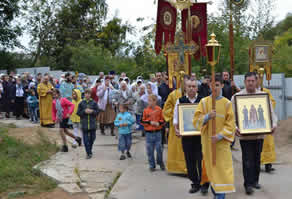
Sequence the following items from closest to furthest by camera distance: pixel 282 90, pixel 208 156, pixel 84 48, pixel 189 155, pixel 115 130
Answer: pixel 208 156 < pixel 189 155 < pixel 115 130 < pixel 282 90 < pixel 84 48

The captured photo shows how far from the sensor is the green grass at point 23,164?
734 centimetres

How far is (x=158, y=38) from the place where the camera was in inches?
460

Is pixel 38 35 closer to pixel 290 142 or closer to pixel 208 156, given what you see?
pixel 290 142

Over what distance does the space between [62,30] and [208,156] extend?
2626 cm

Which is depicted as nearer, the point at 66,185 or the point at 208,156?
the point at 208,156

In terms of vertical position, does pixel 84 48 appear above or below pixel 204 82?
above

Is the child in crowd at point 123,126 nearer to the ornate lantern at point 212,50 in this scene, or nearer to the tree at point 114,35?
the ornate lantern at point 212,50

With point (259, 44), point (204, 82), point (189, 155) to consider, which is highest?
point (259, 44)

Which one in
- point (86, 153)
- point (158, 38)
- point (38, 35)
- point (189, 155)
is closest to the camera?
point (189, 155)

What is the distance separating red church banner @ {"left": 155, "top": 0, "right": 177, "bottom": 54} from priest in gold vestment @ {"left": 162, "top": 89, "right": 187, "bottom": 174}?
3.41m

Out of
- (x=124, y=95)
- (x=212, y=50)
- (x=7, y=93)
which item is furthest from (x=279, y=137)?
(x=7, y=93)

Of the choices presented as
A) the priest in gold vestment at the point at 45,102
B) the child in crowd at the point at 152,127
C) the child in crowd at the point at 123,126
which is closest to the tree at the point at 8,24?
the priest in gold vestment at the point at 45,102

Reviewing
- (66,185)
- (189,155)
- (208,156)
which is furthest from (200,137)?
(66,185)

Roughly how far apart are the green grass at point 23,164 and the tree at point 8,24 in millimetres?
13727
